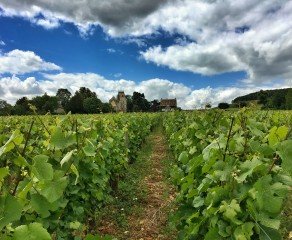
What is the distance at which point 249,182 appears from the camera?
3104 millimetres

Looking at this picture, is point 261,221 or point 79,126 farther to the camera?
point 79,126

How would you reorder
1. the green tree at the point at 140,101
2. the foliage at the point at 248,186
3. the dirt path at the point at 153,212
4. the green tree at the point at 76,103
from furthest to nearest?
1. the green tree at the point at 140,101
2. the green tree at the point at 76,103
3. the dirt path at the point at 153,212
4. the foliage at the point at 248,186

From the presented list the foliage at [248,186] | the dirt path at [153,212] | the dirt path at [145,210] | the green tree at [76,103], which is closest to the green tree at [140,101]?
the green tree at [76,103]

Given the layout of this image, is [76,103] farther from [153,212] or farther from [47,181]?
[47,181]

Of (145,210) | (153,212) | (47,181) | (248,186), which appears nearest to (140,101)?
(145,210)

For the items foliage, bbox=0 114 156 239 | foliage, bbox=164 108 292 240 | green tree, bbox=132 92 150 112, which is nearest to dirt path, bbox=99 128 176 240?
foliage, bbox=0 114 156 239

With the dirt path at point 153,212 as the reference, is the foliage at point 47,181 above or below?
above

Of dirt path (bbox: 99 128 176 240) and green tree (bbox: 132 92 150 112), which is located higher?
green tree (bbox: 132 92 150 112)

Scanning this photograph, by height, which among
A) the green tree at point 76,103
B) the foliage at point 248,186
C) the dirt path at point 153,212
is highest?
the green tree at point 76,103

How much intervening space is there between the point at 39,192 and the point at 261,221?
1.64m

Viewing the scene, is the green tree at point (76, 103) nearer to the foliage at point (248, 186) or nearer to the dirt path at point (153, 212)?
the dirt path at point (153, 212)

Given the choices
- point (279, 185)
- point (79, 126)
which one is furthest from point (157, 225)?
point (279, 185)

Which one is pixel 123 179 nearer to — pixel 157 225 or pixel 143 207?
pixel 143 207

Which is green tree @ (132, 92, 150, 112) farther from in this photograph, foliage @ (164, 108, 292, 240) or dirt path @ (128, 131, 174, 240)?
foliage @ (164, 108, 292, 240)
